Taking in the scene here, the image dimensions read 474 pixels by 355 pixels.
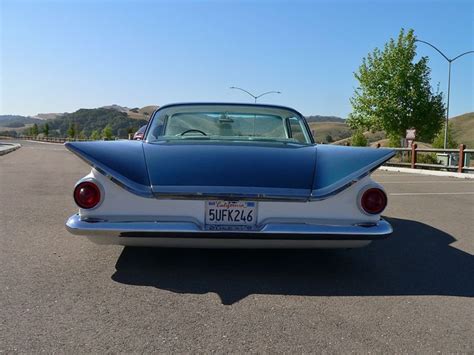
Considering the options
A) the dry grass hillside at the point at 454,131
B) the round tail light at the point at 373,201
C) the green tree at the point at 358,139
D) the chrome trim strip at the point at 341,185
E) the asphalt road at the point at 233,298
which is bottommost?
the asphalt road at the point at 233,298

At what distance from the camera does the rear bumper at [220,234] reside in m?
3.23

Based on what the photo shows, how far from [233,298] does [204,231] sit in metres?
0.50

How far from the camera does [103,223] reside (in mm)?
3305

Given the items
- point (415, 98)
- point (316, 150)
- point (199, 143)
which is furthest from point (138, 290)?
point (415, 98)

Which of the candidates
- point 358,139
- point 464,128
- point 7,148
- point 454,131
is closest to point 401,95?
point 358,139

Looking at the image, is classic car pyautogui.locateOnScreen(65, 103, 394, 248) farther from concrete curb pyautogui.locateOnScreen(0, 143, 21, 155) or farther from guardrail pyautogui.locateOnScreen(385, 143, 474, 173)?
concrete curb pyautogui.locateOnScreen(0, 143, 21, 155)

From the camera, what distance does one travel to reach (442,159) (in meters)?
23.4

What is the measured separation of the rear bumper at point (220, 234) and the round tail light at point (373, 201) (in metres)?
0.15

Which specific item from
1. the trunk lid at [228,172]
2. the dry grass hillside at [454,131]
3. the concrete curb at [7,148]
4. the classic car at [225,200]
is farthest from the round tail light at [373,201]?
the dry grass hillside at [454,131]

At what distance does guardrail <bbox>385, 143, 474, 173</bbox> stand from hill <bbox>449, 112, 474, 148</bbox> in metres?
92.2

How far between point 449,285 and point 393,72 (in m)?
33.7

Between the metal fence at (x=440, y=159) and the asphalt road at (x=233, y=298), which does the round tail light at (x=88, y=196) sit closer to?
the asphalt road at (x=233, y=298)

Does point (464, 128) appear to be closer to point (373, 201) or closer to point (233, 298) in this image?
point (373, 201)

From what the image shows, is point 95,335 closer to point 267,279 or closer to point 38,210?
point 267,279
